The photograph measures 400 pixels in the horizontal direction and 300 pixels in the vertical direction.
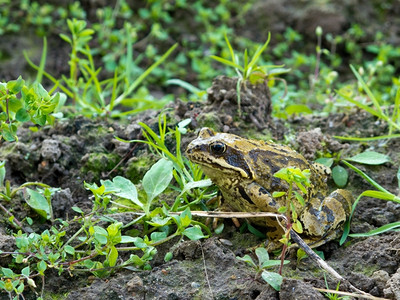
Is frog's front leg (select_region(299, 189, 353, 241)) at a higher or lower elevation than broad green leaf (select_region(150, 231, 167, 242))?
lower

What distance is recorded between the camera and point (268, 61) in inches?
356

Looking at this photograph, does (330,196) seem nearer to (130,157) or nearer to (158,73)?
(130,157)

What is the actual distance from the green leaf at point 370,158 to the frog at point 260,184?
548 millimetres

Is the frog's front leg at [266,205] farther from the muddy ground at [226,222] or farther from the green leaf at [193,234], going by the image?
the green leaf at [193,234]

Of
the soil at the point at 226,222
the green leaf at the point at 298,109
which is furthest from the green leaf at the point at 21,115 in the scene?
the green leaf at the point at 298,109

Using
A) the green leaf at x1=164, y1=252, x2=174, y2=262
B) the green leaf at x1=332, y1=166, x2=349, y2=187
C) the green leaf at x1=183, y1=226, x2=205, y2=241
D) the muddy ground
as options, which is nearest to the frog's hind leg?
the muddy ground

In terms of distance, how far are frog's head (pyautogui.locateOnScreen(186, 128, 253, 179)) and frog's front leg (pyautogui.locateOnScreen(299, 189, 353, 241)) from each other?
1.65 ft

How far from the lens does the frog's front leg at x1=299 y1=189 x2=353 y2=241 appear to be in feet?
12.1

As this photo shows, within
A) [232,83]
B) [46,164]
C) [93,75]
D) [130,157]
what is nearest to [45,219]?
[46,164]

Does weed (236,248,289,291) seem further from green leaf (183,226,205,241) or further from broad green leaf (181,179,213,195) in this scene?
broad green leaf (181,179,213,195)

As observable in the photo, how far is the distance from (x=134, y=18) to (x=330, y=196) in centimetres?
626

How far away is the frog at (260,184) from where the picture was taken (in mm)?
3701

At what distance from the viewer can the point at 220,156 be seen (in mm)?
3764

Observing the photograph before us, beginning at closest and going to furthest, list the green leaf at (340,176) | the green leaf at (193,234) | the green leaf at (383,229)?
the green leaf at (193,234), the green leaf at (383,229), the green leaf at (340,176)
